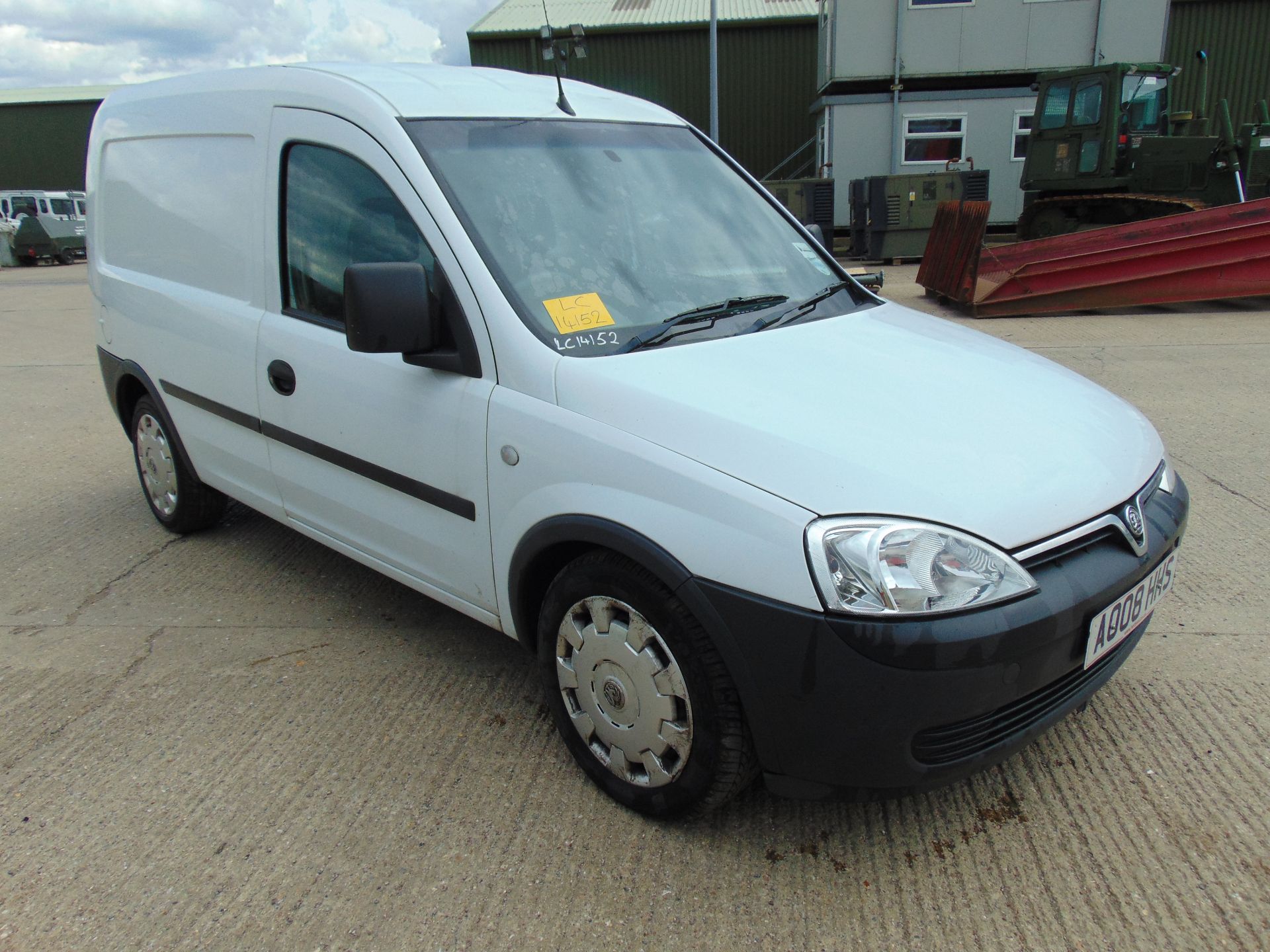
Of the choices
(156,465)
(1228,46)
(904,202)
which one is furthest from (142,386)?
(1228,46)

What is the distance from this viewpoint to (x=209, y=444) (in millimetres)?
3666

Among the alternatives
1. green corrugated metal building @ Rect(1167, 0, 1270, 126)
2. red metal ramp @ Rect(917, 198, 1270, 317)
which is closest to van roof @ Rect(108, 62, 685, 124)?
red metal ramp @ Rect(917, 198, 1270, 317)

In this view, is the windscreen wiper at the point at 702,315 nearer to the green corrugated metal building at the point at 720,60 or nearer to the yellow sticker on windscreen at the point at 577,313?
the yellow sticker on windscreen at the point at 577,313

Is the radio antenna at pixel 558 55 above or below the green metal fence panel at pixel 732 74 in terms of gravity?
below

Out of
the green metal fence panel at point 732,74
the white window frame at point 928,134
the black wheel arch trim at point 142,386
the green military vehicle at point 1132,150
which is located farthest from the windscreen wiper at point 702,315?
the green metal fence panel at point 732,74

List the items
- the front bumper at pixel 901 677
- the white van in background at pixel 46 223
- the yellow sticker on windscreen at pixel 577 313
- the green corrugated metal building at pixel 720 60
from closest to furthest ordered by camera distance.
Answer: the front bumper at pixel 901 677, the yellow sticker on windscreen at pixel 577 313, the white van in background at pixel 46 223, the green corrugated metal building at pixel 720 60

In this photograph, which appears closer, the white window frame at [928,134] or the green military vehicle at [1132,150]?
the green military vehicle at [1132,150]

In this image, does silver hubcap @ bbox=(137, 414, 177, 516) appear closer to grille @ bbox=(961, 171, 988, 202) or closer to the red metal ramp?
the red metal ramp

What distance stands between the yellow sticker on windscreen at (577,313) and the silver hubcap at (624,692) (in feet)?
2.35

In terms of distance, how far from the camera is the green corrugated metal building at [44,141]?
34688 millimetres

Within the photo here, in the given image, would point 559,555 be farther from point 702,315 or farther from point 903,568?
point 903,568

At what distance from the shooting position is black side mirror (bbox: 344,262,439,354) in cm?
232

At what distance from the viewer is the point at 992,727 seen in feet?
6.65

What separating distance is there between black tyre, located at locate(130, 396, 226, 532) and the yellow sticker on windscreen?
2239 millimetres
